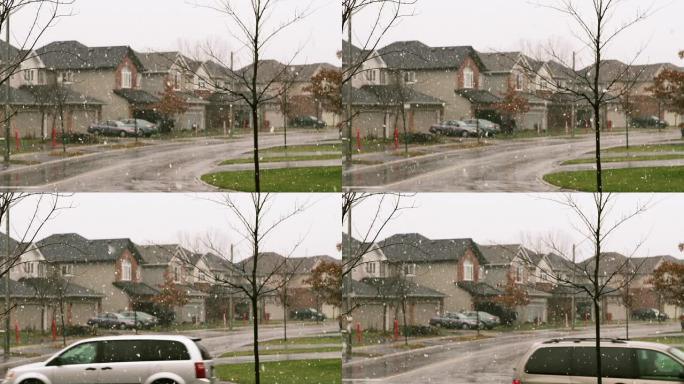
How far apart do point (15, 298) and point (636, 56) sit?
32.2ft

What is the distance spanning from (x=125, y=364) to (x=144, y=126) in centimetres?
391

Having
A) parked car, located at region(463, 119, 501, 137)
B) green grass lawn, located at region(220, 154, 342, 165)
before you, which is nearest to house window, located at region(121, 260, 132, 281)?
green grass lawn, located at region(220, 154, 342, 165)

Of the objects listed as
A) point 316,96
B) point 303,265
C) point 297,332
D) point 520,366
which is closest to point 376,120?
point 316,96

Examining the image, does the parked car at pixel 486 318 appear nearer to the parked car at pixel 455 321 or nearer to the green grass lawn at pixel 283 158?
the parked car at pixel 455 321

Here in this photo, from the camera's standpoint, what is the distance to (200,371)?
13703 mm

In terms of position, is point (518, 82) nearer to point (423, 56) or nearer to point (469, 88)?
point (469, 88)

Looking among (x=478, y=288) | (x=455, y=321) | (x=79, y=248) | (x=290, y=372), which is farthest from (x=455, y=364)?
(x=79, y=248)

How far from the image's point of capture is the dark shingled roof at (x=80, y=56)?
1591 centimetres

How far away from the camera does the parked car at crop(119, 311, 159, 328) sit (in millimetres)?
15594

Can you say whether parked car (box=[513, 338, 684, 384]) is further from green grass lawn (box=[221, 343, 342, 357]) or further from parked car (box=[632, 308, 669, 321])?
green grass lawn (box=[221, 343, 342, 357])

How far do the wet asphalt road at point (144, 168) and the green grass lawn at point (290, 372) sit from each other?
2.77 metres

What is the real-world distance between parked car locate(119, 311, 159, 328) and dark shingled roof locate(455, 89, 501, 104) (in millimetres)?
5672

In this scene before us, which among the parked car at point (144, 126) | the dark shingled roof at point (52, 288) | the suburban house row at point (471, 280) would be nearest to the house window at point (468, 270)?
the suburban house row at point (471, 280)

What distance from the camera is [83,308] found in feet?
51.4
